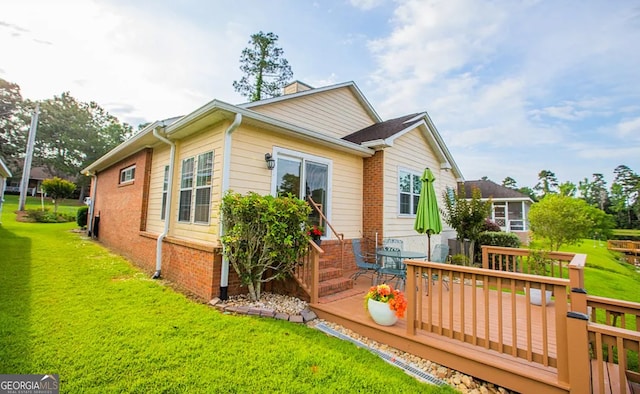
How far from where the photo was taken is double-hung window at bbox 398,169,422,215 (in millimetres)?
8672

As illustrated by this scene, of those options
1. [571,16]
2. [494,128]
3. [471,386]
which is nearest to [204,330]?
[471,386]

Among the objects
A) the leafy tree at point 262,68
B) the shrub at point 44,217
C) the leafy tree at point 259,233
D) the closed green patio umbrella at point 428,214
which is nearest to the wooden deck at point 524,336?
the leafy tree at point 259,233

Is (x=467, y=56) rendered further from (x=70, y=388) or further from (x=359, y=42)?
(x=70, y=388)

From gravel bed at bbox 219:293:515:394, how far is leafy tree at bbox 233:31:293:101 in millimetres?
17427

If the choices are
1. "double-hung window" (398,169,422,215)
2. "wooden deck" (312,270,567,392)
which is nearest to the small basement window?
"wooden deck" (312,270,567,392)

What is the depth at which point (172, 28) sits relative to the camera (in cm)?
770

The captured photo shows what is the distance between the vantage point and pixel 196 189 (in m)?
6.03

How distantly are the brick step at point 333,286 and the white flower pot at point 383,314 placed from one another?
1516 mm

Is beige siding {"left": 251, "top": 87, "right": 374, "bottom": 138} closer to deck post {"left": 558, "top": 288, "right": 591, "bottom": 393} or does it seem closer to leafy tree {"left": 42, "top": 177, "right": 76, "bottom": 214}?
deck post {"left": 558, "top": 288, "right": 591, "bottom": 393}

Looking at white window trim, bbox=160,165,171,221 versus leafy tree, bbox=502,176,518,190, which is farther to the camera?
leafy tree, bbox=502,176,518,190

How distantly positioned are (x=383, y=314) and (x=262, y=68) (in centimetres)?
1989

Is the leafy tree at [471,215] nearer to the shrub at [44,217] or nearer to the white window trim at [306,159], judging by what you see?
the white window trim at [306,159]

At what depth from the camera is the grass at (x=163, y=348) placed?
8.90ft

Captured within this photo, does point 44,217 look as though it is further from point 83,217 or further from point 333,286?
point 333,286
